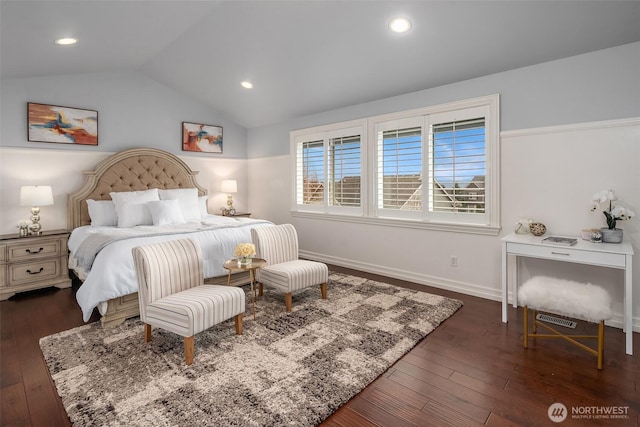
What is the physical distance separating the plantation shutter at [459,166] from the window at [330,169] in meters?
1.15

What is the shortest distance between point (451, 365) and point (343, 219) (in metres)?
2.97

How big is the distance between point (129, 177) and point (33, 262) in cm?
166

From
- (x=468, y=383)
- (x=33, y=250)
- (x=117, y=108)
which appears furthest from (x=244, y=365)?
(x=117, y=108)

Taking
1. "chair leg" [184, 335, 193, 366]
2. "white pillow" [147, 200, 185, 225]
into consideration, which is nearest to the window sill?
"white pillow" [147, 200, 185, 225]

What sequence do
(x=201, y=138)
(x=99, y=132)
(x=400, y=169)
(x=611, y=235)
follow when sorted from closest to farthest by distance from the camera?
(x=611, y=235)
(x=400, y=169)
(x=99, y=132)
(x=201, y=138)

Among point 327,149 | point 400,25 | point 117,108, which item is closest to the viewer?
point 400,25

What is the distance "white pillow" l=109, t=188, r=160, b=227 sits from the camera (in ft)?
14.8

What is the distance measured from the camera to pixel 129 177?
5.15m

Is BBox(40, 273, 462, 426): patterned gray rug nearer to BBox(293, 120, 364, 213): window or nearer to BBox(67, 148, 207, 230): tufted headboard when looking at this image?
BBox(293, 120, 364, 213): window

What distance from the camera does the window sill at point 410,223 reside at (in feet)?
12.3

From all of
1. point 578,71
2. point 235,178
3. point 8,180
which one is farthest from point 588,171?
point 8,180

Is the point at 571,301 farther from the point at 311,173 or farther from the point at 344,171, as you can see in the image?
the point at 311,173

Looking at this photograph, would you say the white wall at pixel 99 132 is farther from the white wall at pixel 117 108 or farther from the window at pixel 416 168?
the window at pixel 416 168

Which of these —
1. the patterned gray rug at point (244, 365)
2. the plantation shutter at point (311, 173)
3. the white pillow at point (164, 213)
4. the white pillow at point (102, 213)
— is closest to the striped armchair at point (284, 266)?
the patterned gray rug at point (244, 365)
